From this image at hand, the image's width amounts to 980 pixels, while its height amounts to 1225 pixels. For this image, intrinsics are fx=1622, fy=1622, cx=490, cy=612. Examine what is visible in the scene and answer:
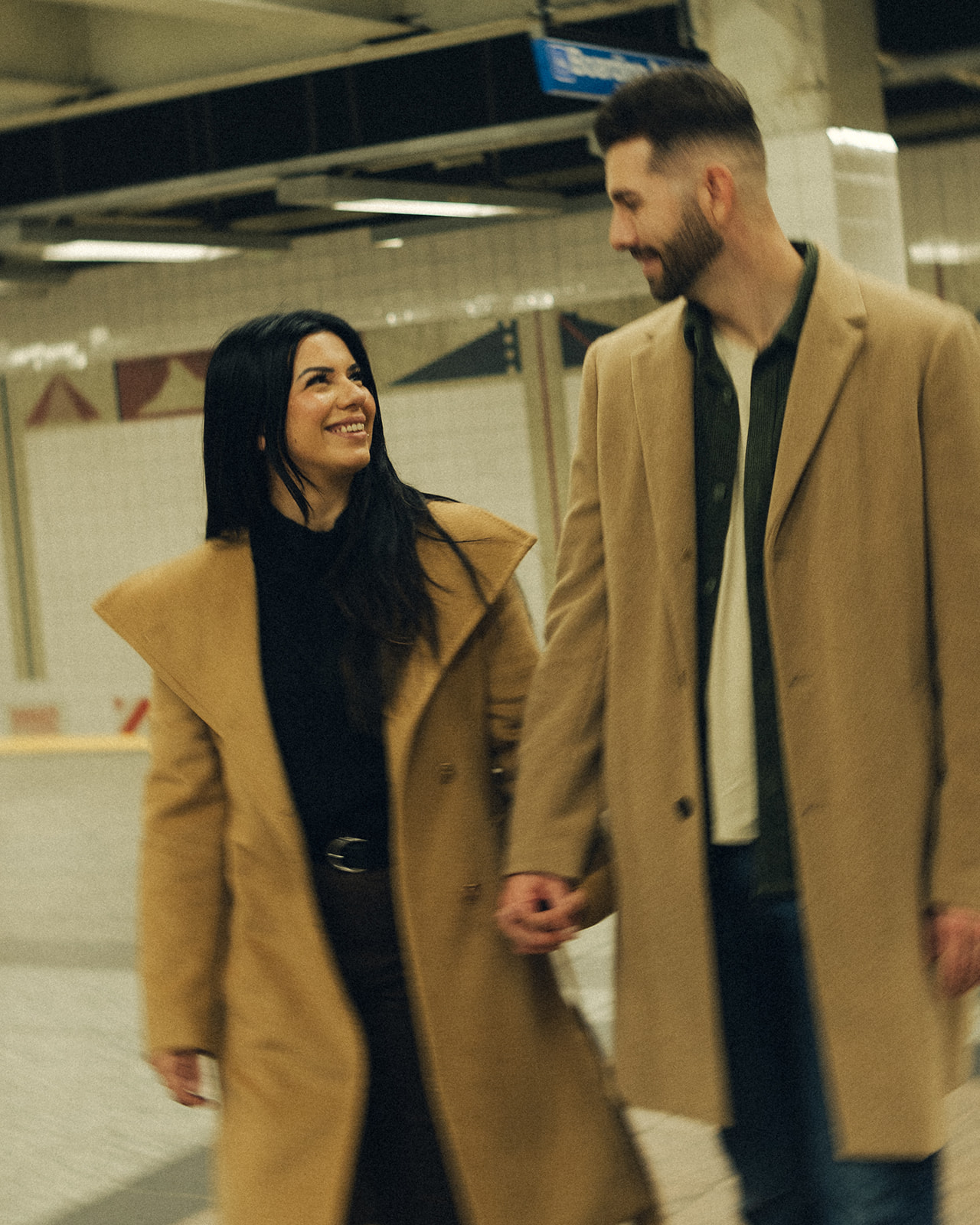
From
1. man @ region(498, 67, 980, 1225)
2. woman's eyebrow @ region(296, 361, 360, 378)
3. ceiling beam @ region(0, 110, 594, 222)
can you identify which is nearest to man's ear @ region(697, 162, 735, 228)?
man @ region(498, 67, 980, 1225)

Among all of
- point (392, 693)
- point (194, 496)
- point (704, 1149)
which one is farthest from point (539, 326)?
point (392, 693)

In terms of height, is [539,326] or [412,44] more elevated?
[412,44]

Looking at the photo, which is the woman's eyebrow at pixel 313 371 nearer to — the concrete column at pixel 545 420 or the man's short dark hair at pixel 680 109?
the man's short dark hair at pixel 680 109

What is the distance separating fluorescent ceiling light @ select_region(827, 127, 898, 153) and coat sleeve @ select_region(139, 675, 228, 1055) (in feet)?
12.5

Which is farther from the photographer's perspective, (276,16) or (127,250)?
(127,250)

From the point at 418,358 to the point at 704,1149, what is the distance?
8494 mm

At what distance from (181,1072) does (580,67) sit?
3.43 m

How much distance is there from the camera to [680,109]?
6.74 ft

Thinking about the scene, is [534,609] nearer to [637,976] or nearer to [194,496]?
[194,496]

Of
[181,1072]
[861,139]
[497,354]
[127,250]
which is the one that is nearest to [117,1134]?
[181,1072]

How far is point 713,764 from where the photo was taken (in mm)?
2111

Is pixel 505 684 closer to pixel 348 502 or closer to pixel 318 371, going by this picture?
pixel 348 502

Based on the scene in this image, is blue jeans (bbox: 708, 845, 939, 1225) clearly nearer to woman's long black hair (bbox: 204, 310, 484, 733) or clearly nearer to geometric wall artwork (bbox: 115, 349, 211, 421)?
woman's long black hair (bbox: 204, 310, 484, 733)

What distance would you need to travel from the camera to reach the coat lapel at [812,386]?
6.57 feet
